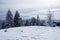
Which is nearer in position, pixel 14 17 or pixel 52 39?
pixel 52 39

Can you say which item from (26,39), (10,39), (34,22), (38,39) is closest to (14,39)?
(10,39)

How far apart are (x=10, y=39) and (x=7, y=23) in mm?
25212

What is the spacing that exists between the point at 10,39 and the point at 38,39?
4.06 feet

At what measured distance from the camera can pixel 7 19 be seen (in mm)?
29250

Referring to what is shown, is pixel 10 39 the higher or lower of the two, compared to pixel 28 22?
higher

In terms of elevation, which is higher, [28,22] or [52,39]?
[52,39]

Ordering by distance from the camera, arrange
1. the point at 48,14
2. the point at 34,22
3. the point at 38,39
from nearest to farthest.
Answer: the point at 38,39
the point at 48,14
the point at 34,22

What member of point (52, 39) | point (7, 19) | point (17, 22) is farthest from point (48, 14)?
point (52, 39)

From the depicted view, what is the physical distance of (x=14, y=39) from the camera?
4613 millimetres

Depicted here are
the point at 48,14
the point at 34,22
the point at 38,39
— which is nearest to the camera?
the point at 38,39

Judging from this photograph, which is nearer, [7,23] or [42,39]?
[42,39]

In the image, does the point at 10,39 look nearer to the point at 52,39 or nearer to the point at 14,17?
the point at 52,39

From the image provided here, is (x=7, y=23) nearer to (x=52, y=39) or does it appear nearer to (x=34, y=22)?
(x=34, y=22)

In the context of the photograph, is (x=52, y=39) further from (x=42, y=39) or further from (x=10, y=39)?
(x=10, y=39)
